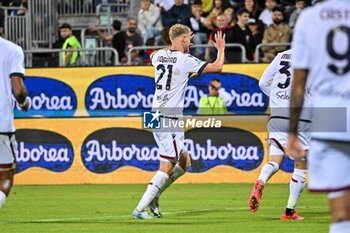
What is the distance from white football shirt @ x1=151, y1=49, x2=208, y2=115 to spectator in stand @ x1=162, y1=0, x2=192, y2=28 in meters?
→ 10.0

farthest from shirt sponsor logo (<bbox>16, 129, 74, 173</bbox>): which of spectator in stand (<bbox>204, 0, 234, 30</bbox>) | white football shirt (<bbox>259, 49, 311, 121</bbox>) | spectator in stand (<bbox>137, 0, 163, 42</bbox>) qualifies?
white football shirt (<bbox>259, 49, 311, 121</bbox>)

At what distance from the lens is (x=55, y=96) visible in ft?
73.4

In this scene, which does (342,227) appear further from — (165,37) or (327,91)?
(165,37)

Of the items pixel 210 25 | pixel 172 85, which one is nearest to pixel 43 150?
pixel 210 25

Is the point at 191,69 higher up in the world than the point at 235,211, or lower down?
higher up

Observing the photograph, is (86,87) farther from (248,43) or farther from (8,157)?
(8,157)

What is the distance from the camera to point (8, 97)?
1134cm

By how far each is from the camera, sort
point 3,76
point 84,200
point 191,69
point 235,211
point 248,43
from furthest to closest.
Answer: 1. point 248,43
2. point 84,200
3. point 235,211
4. point 191,69
5. point 3,76

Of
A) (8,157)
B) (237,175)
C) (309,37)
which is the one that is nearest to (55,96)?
(237,175)

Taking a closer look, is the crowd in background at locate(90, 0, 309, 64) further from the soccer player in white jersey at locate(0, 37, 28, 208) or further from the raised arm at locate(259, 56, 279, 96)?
Answer: the soccer player in white jersey at locate(0, 37, 28, 208)

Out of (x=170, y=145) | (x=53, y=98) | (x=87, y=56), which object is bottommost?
(x=53, y=98)

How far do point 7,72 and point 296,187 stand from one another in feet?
14.4

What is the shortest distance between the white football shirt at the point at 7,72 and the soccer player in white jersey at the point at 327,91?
14.4ft

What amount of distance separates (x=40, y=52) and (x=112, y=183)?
3.70m
